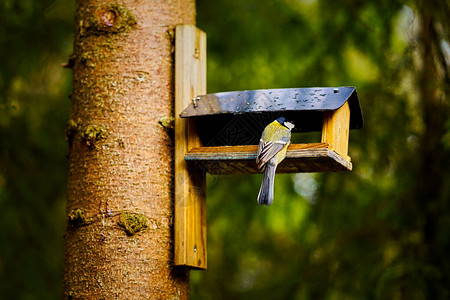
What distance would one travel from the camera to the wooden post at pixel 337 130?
2.54m

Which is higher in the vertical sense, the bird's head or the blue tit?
the bird's head

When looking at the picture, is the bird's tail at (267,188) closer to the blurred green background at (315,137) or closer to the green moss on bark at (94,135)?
the green moss on bark at (94,135)

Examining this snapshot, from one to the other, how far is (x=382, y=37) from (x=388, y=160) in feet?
2.57

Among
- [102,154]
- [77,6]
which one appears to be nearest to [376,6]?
[77,6]

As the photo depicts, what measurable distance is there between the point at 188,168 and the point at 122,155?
28cm

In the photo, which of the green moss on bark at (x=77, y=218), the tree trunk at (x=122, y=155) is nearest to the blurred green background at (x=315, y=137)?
the tree trunk at (x=122, y=155)

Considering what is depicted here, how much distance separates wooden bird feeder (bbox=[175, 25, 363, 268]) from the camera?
249 cm

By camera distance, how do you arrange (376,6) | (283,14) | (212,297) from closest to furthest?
(376,6) → (283,14) → (212,297)

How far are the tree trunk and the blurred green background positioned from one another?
2.32 ft

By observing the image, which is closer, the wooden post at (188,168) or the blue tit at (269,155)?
the blue tit at (269,155)

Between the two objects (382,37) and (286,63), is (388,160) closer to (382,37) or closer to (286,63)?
(382,37)

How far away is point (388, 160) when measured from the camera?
4.03 m

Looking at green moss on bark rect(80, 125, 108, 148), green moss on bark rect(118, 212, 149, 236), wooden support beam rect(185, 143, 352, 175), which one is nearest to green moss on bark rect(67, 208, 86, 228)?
green moss on bark rect(118, 212, 149, 236)

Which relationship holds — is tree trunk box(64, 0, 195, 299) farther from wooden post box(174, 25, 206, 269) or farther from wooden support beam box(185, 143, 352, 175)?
wooden support beam box(185, 143, 352, 175)
